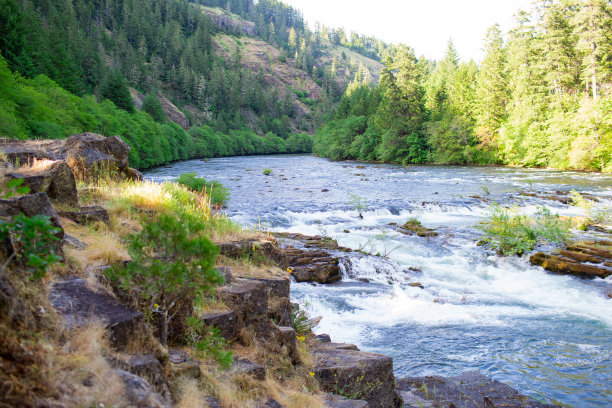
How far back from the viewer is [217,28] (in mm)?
180500

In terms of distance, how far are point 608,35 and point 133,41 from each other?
118111 mm

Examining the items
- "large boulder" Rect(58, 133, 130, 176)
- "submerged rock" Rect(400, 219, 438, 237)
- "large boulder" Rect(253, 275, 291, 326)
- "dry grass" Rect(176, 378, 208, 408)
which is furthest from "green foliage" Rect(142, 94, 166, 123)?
"dry grass" Rect(176, 378, 208, 408)

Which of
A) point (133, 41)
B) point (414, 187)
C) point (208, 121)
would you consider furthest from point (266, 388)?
point (133, 41)

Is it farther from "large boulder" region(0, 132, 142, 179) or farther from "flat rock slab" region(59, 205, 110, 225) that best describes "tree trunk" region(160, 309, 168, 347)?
"large boulder" region(0, 132, 142, 179)

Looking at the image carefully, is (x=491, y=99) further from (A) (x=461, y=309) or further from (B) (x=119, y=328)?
(B) (x=119, y=328)

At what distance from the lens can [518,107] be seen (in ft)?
160

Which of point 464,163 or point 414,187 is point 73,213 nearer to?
point 414,187

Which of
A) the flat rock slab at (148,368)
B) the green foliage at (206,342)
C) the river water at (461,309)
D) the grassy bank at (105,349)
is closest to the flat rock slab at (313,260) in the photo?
the river water at (461,309)

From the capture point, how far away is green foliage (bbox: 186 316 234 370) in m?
4.18

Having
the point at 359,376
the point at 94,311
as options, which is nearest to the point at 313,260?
the point at 359,376

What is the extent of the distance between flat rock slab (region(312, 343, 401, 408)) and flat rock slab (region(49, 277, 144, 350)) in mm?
2986

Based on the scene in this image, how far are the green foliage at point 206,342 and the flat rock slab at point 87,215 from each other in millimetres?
2974

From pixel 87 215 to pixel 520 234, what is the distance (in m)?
14.2

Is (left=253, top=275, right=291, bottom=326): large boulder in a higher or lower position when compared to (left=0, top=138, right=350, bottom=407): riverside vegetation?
lower
